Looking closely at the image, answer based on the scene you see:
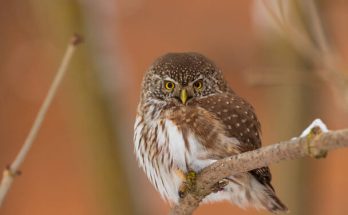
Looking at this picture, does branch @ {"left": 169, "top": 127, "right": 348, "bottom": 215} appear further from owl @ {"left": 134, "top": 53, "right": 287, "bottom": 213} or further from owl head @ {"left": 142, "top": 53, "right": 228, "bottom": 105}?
owl head @ {"left": 142, "top": 53, "right": 228, "bottom": 105}

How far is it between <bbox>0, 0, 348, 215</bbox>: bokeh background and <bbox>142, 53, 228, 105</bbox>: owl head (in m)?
0.31

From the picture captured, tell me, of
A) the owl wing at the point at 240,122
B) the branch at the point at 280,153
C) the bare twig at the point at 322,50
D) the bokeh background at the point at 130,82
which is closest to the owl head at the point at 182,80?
the owl wing at the point at 240,122

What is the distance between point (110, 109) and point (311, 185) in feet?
5.82

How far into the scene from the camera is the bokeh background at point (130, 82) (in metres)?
5.71

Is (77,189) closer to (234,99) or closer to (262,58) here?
(262,58)

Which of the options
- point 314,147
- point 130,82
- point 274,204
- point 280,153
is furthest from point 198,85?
point 130,82

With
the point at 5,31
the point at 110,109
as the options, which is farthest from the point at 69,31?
the point at 5,31

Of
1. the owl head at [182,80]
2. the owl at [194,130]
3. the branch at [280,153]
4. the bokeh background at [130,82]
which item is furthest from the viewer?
the bokeh background at [130,82]

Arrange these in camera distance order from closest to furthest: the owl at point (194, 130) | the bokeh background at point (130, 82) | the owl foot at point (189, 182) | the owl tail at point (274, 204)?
the owl foot at point (189, 182)
the owl at point (194, 130)
the owl tail at point (274, 204)
the bokeh background at point (130, 82)

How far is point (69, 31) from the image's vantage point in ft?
21.6

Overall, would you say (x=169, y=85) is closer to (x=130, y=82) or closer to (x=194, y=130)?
(x=194, y=130)

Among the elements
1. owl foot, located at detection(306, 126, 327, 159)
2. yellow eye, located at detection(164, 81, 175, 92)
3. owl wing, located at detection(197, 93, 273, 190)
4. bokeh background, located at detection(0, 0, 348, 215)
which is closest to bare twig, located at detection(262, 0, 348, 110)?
bokeh background, located at detection(0, 0, 348, 215)

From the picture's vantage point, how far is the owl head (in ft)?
14.8

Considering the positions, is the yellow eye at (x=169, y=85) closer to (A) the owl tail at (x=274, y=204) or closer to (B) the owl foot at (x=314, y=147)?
(A) the owl tail at (x=274, y=204)
